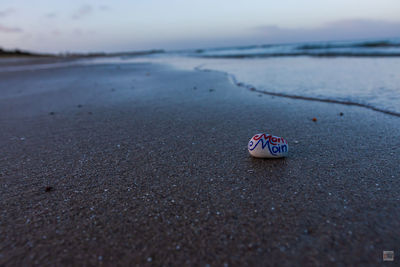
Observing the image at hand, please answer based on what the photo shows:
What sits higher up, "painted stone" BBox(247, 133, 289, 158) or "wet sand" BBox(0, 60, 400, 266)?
"painted stone" BBox(247, 133, 289, 158)

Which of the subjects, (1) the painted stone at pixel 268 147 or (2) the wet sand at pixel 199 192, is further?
(1) the painted stone at pixel 268 147

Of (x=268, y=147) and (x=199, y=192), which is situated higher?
(x=268, y=147)

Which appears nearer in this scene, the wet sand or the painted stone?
the wet sand

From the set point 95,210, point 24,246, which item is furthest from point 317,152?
point 24,246

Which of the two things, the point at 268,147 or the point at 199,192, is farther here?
the point at 268,147

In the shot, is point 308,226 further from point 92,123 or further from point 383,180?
point 92,123
